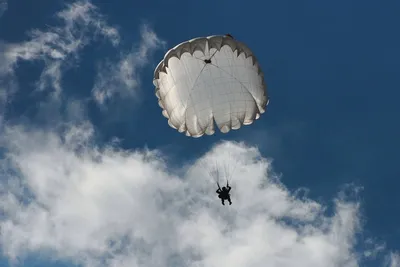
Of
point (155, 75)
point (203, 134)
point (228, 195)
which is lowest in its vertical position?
point (228, 195)

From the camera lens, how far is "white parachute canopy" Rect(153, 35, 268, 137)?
130 ft

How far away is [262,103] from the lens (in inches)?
1614

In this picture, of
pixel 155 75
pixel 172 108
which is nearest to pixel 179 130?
pixel 172 108

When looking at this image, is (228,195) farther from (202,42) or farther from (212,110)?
(202,42)

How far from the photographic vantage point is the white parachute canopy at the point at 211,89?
39688 mm

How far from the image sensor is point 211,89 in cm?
4012

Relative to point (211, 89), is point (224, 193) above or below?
Answer: below

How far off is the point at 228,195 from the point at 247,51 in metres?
10.6

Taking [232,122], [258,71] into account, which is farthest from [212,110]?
[258,71]

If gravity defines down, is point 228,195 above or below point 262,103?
below

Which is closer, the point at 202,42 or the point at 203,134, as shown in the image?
the point at 202,42

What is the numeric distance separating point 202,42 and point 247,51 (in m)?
3.57

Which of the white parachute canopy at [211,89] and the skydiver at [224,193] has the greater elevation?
the white parachute canopy at [211,89]

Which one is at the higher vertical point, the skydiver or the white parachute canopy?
the white parachute canopy
